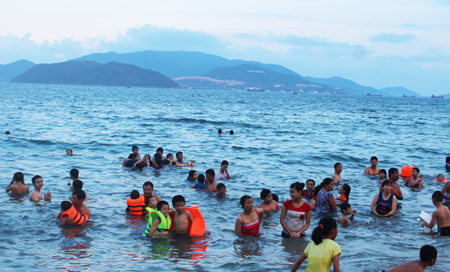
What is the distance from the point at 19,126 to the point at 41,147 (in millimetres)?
12436

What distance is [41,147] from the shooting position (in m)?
25.2

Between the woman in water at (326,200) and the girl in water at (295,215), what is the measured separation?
9.38 feet

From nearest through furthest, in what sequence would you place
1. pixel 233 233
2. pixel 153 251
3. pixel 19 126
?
pixel 153 251, pixel 233 233, pixel 19 126

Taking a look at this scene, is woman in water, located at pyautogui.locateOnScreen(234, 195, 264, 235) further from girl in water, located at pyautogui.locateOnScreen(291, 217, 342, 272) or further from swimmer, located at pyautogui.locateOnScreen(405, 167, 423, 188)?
swimmer, located at pyautogui.locateOnScreen(405, 167, 423, 188)

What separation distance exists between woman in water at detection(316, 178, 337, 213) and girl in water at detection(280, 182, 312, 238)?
9.38 ft

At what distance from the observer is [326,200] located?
12.3m

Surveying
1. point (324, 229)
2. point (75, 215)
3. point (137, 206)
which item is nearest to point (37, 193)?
point (75, 215)

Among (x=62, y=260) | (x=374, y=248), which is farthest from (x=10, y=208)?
(x=374, y=248)

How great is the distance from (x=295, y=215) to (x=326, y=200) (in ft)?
10.7

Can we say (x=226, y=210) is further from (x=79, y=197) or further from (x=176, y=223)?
(x=79, y=197)

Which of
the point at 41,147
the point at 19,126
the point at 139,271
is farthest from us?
the point at 19,126

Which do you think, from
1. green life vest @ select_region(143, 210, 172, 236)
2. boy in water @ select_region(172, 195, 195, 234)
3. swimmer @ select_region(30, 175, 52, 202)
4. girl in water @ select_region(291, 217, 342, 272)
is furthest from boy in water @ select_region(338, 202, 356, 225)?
swimmer @ select_region(30, 175, 52, 202)

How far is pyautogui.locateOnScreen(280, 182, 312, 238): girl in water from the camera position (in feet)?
30.4

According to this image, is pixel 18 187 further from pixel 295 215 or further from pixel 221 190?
pixel 295 215
